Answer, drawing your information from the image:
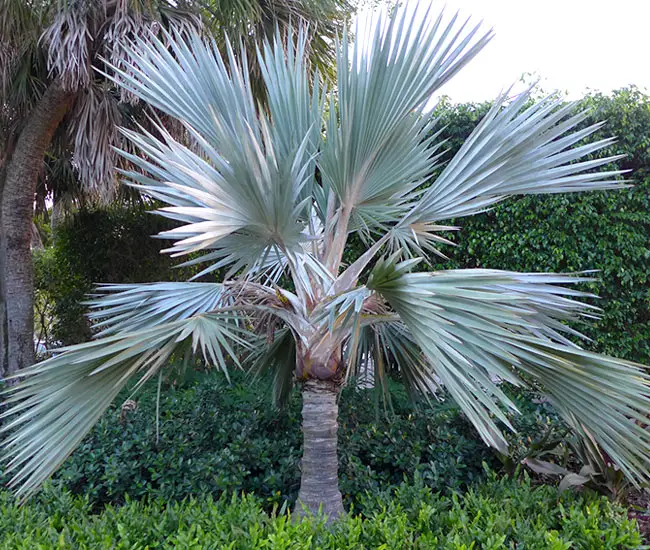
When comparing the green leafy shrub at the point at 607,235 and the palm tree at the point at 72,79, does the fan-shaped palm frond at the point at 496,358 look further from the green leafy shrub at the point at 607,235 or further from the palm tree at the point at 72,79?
the palm tree at the point at 72,79

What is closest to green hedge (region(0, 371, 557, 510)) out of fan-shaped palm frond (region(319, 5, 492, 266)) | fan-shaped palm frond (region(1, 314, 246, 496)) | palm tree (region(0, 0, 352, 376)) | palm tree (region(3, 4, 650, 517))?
palm tree (region(3, 4, 650, 517))

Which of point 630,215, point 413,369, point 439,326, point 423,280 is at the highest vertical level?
point 630,215

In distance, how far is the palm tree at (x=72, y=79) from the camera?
4.57 m

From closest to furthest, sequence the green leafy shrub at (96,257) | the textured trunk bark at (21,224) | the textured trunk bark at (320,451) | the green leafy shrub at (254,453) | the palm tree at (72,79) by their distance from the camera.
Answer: the textured trunk bark at (320,451) → the green leafy shrub at (254,453) → the palm tree at (72,79) → the textured trunk bark at (21,224) → the green leafy shrub at (96,257)

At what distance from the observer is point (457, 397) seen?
1.96 meters

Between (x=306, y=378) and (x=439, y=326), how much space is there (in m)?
0.98

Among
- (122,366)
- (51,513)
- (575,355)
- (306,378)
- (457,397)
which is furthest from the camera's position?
(51,513)

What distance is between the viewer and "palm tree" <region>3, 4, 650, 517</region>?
2.12 m

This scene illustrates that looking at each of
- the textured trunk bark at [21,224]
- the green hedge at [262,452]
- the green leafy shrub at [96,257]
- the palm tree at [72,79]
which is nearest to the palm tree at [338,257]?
the green hedge at [262,452]

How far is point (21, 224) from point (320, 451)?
406 centimetres

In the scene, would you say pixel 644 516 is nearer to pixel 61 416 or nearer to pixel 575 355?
pixel 575 355

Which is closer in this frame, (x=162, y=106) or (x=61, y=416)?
(x=61, y=416)

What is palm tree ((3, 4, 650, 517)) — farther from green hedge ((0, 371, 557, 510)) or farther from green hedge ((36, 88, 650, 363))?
green hedge ((36, 88, 650, 363))

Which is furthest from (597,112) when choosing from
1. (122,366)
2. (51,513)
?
(51,513)
